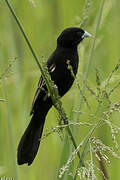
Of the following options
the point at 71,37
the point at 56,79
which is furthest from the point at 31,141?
the point at 71,37

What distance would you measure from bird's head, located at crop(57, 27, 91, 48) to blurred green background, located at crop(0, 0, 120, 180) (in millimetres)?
55

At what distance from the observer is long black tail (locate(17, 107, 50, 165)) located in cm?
204

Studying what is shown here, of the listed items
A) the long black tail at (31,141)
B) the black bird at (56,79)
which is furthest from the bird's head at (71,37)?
the long black tail at (31,141)

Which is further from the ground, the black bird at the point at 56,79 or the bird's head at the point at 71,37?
the bird's head at the point at 71,37

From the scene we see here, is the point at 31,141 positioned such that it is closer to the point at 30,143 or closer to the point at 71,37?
the point at 30,143

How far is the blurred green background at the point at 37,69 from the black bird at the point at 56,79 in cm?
6

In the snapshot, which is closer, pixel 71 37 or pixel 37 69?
pixel 71 37

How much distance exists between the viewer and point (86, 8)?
5.86ft

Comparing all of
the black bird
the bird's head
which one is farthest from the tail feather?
the bird's head

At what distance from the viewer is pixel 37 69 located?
2900mm

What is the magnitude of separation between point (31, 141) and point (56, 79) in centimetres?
41

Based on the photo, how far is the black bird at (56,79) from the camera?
219 cm

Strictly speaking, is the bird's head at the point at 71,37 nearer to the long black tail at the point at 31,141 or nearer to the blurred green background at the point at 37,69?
the blurred green background at the point at 37,69

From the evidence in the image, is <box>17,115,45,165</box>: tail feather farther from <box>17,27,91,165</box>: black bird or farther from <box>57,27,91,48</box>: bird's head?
<box>57,27,91,48</box>: bird's head
